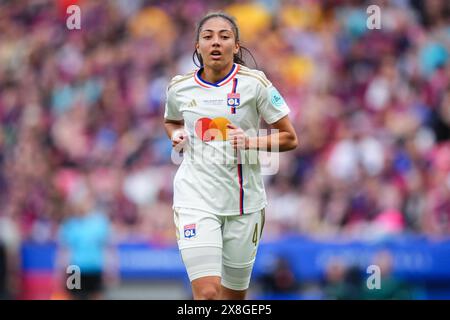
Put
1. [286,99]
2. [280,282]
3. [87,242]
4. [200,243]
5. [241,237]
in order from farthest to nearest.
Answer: [286,99] → [87,242] → [280,282] → [241,237] → [200,243]

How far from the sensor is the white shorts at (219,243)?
7.34 m

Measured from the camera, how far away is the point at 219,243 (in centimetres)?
741

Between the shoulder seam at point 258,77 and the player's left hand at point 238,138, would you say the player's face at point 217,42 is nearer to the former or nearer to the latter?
the shoulder seam at point 258,77

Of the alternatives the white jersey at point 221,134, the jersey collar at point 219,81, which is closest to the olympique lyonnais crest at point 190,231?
the white jersey at point 221,134

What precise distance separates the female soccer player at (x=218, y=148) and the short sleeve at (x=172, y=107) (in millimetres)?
36

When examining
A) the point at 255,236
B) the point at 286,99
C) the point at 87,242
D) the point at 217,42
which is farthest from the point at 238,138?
the point at 286,99

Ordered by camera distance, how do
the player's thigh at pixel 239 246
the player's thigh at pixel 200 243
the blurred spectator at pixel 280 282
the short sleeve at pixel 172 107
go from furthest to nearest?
the blurred spectator at pixel 280 282
the short sleeve at pixel 172 107
the player's thigh at pixel 239 246
the player's thigh at pixel 200 243

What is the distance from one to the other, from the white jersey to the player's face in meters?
0.15

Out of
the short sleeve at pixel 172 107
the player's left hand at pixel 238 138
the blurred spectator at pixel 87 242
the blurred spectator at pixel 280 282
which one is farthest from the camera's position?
the blurred spectator at pixel 87 242

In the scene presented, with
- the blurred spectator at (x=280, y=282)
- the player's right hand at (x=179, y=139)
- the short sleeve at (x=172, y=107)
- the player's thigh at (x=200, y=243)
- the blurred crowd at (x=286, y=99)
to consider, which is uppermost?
the blurred crowd at (x=286, y=99)

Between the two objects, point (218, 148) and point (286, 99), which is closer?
point (218, 148)

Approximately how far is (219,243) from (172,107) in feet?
3.59

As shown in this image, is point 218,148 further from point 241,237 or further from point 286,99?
point 286,99
